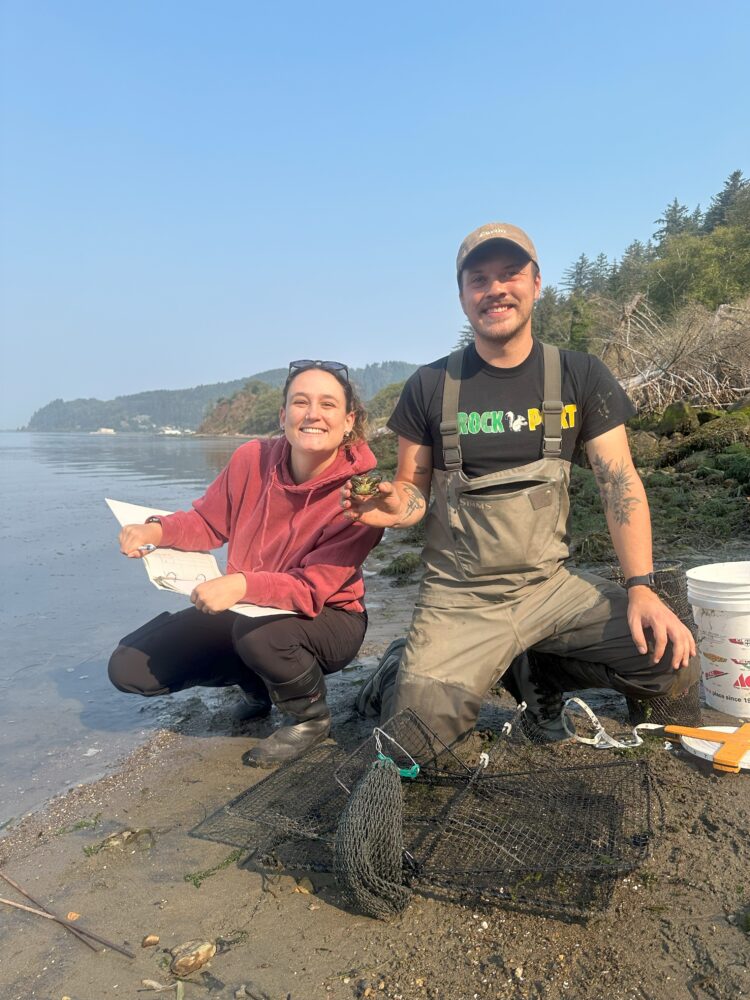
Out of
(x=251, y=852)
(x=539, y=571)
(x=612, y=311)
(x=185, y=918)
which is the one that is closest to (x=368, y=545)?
(x=539, y=571)

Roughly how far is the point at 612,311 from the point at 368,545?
22809 millimetres

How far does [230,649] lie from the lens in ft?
12.2

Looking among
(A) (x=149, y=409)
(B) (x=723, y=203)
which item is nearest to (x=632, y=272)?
(B) (x=723, y=203)

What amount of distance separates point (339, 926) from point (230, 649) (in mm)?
1798

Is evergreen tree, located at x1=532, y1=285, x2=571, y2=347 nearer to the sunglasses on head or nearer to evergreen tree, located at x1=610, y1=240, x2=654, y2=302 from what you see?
evergreen tree, located at x1=610, y1=240, x2=654, y2=302

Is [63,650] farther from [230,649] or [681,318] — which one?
[681,318]

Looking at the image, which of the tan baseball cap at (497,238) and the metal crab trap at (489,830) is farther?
the tan baseball cap at (497,238)

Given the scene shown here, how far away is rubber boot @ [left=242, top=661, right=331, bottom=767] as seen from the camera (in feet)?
10.8

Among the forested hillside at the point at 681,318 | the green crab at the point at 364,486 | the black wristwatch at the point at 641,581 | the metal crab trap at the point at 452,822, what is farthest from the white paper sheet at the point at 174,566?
the forested hillside at the point at 681,318

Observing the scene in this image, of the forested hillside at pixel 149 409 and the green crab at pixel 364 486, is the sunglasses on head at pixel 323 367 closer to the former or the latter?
the green crab at pixel 364 486

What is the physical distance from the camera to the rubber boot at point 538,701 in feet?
11.1

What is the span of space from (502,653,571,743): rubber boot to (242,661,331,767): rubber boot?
1013 millimetres

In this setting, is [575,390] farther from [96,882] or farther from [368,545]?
[96,882]

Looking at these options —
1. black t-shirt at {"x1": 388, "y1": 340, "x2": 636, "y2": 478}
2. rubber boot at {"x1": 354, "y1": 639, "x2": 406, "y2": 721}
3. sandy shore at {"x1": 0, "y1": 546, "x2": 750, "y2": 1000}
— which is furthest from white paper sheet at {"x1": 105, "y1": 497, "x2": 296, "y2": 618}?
black t-shirt at {"x1": 388, "y1": 340, "x2": 636, "y2": 478}
